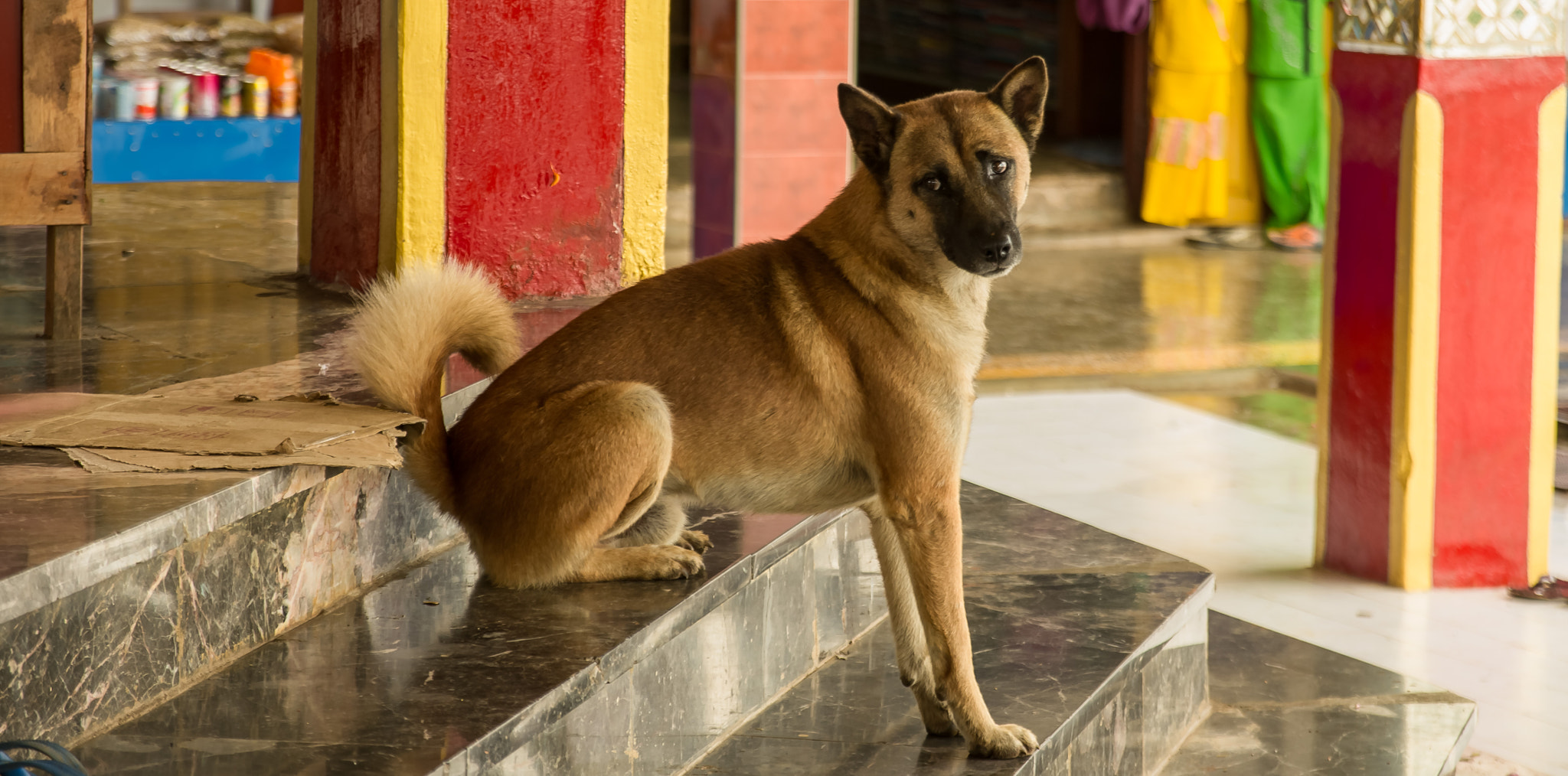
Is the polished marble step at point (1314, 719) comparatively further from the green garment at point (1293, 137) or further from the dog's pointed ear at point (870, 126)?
the green garment at point (1293, 137)

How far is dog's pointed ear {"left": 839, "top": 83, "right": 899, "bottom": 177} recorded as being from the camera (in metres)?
2.61

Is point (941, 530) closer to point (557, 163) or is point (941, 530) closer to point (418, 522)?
point (418, 522)

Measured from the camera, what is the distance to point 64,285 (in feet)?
12.1

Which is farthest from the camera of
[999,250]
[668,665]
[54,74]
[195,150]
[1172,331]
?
[195,150]

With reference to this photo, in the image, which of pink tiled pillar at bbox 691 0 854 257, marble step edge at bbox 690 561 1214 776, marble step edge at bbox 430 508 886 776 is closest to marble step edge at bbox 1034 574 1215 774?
marble step edge at bbox 690 561 1214 776

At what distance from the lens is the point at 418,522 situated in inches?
120

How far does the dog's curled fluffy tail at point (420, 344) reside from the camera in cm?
273

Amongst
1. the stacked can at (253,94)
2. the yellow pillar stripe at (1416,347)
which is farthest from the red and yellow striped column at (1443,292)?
the stacked can at (253,94)

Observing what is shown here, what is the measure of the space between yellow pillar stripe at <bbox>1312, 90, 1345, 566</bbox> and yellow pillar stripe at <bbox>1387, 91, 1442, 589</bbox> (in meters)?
0.23

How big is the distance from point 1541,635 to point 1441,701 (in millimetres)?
850

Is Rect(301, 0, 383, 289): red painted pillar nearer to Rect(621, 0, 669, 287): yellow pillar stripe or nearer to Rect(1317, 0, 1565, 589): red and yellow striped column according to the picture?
Rect(621, 0, 669, 287): yellow pillar stripe

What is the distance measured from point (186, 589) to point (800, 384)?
106 centimetres

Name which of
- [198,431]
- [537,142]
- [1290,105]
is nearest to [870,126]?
[198,431]

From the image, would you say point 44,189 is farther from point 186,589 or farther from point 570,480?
point 570,480
